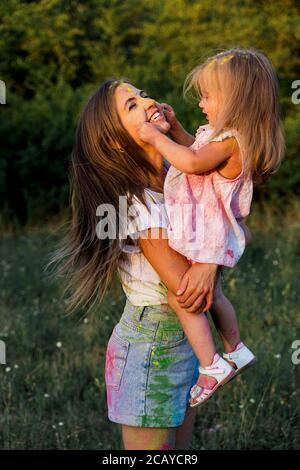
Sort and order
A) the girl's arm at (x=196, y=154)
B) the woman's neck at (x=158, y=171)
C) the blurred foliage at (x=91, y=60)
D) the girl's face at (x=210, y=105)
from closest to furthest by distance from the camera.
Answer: the girl's arm at (x=196, y=154) < the girl's face at (x=210, y=105) < the woman's neck at (x=158, y=171) < the blurred foliage at (x=91, y=60)

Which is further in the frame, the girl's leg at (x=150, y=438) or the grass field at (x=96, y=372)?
the grass field at (x=96, y=372)

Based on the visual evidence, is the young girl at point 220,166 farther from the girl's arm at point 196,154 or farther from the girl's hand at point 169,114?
the girl's hand at point 169,114

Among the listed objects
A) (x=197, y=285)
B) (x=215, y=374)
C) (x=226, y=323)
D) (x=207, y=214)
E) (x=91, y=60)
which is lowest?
(x=215, y=374)

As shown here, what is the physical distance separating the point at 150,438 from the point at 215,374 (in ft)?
0.95

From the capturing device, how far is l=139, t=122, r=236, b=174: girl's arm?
2162mm

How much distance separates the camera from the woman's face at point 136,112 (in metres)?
2.31

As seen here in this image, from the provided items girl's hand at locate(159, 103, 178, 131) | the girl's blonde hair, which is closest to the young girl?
the girl's blonde hair

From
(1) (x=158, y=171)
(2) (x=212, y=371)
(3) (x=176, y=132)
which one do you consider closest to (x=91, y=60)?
(3) (x=176, y=132)

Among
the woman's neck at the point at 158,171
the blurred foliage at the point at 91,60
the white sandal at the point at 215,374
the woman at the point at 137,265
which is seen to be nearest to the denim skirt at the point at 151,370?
the woman at the point at 137,265

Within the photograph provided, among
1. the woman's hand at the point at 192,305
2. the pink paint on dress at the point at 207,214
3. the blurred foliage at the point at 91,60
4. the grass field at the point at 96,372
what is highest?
the blurred foliage at the point at 91,60

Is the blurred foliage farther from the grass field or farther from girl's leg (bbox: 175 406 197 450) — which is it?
girl's leg (bbox: 175 406 197 450)

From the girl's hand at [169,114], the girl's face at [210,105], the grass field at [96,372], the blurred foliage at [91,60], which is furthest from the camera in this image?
the blurred foliage at [91,60]

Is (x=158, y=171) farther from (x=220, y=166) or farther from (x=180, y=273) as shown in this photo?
(x=180, y=273)

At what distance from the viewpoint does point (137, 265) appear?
235 centimetres
